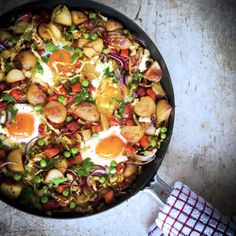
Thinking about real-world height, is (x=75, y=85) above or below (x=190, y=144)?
above

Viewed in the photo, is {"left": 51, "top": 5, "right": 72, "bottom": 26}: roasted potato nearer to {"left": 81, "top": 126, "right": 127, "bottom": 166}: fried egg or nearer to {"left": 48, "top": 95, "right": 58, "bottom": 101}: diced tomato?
{"left": 48, "top": 95, "right": 58, "bottom": 101}: diced tomato

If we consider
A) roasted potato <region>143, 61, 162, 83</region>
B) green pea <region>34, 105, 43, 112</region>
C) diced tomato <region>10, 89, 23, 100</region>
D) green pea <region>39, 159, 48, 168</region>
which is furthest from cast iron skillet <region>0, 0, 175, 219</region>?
green pea <region>34, 105, 43, 112</region>

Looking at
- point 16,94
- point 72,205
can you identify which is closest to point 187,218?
point 72,205

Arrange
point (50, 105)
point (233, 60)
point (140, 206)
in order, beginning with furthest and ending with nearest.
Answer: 1. point (233, 60)
2. point (140, 206)
3. point (50, 105)

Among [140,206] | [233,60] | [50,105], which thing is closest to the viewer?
[50,105]

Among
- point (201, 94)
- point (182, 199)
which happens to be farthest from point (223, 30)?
point (182, 199)

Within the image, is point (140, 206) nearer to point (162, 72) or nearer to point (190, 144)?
→ point (190, 144)

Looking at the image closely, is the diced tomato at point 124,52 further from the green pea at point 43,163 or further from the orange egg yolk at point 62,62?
the green pea at point 43,163
